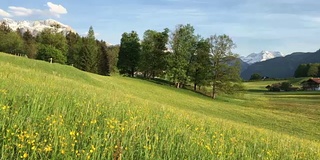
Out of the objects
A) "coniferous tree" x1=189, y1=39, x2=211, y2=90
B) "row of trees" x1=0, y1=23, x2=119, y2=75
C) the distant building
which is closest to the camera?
"coniferous tree" x1=189, y1=39, x2=211, y2=90

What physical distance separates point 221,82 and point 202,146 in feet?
204

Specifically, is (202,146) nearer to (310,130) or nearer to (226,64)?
(310,130)

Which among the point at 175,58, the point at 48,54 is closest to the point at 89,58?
the point at 48,54

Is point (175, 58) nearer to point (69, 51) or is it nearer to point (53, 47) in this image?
point (53, 47)

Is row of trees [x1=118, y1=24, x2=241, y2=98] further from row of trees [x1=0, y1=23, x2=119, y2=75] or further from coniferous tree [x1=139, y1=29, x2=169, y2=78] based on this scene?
row of trees [x1=0, y1=23, x2=119, y2=75]

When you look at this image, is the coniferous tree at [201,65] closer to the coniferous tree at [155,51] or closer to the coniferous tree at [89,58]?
the coniferous tree at [155,51]

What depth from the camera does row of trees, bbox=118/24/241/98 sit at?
220 ft

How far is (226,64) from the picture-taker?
67250mm

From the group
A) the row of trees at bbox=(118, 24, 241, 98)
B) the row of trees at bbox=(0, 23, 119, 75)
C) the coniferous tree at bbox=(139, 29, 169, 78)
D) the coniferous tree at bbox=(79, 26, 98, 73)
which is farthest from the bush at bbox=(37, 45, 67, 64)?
the coniferous tree at bbox=(139, 29, 169, 78)

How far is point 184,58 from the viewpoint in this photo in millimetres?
74625

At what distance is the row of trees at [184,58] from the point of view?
2640 inches

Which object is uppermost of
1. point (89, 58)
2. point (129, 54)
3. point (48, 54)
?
point (129, 54)

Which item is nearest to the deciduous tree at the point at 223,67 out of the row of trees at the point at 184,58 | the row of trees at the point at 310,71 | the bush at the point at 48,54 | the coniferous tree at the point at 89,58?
the row of trees at the point at 184,58

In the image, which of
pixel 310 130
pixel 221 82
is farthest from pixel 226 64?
pixel 310 130
